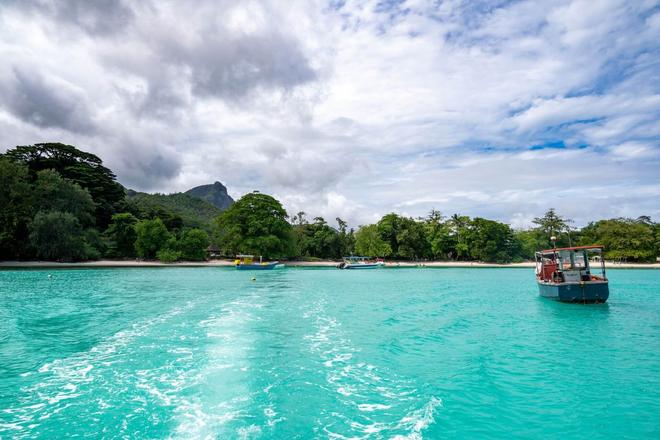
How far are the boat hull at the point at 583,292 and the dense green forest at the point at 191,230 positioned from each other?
16.7 m

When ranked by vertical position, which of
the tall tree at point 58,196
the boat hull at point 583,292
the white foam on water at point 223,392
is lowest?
the white foam on water at point 223,392

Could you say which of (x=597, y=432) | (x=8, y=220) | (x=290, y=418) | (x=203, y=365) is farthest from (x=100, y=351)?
(x=8, y=220)

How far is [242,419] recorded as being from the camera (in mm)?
6219

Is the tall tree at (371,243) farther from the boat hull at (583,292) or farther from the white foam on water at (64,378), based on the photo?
the white foam on water at (64,378)

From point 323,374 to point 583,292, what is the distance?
18026 millimetres

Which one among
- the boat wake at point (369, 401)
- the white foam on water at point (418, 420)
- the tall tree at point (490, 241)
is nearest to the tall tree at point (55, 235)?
the boat wake at point (369, 401)

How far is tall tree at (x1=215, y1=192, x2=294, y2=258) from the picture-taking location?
6003 cm

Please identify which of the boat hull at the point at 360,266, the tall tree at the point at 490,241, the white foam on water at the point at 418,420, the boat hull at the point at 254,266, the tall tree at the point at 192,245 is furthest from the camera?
the tall tree at the point at 490,241

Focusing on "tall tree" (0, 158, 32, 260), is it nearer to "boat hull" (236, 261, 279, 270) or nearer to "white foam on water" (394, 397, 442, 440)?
"boat hull" (236, 261, 279, 270)

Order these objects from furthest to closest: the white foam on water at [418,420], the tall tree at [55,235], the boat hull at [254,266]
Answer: the boat hull at [254,266], the tall tree at [55,235], the white foam on water at [418,420]

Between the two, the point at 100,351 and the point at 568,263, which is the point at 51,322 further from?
the point at 568,263

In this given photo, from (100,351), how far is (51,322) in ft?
19.2

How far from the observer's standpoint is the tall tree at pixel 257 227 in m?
60.0

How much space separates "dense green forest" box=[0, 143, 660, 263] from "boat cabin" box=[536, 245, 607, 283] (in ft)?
44.3
